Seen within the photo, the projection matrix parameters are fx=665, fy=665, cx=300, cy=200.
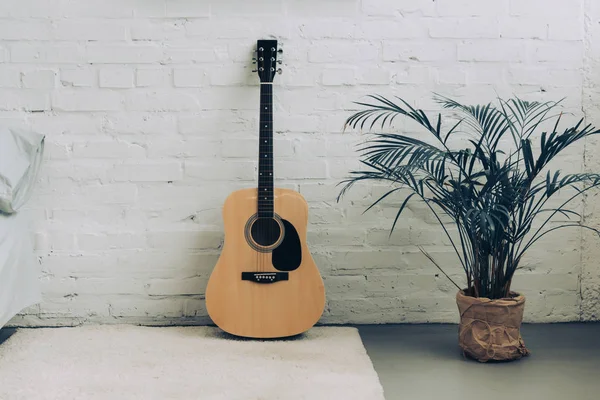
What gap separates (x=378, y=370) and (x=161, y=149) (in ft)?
3.80

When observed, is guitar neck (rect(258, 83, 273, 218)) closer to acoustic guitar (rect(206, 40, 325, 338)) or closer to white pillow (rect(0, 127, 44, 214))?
acoustic guitar (rect(206, 40, 325, 338))

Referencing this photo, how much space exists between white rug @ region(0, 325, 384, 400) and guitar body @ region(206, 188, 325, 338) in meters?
0.07

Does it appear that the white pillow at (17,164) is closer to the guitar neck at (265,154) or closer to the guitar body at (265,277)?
the guitar body at (265,277)

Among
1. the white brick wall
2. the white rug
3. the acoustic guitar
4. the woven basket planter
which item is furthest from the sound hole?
the woven basket planter

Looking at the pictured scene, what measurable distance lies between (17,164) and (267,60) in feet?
3.08

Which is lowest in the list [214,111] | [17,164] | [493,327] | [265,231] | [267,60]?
[493,327]

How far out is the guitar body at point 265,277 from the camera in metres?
2.35

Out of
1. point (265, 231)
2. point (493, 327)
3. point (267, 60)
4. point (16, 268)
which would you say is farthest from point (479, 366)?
point (16, 268)

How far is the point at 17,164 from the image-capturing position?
2262mm

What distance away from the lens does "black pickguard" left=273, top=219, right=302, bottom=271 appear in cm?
237

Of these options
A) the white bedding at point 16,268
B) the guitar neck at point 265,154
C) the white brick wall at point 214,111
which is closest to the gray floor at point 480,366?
the white brick wall at point 214,111

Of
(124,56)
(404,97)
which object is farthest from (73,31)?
(404,97)

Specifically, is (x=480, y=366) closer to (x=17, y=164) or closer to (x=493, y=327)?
(x=493, y=327)

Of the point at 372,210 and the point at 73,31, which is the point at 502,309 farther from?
the point at 73,31
